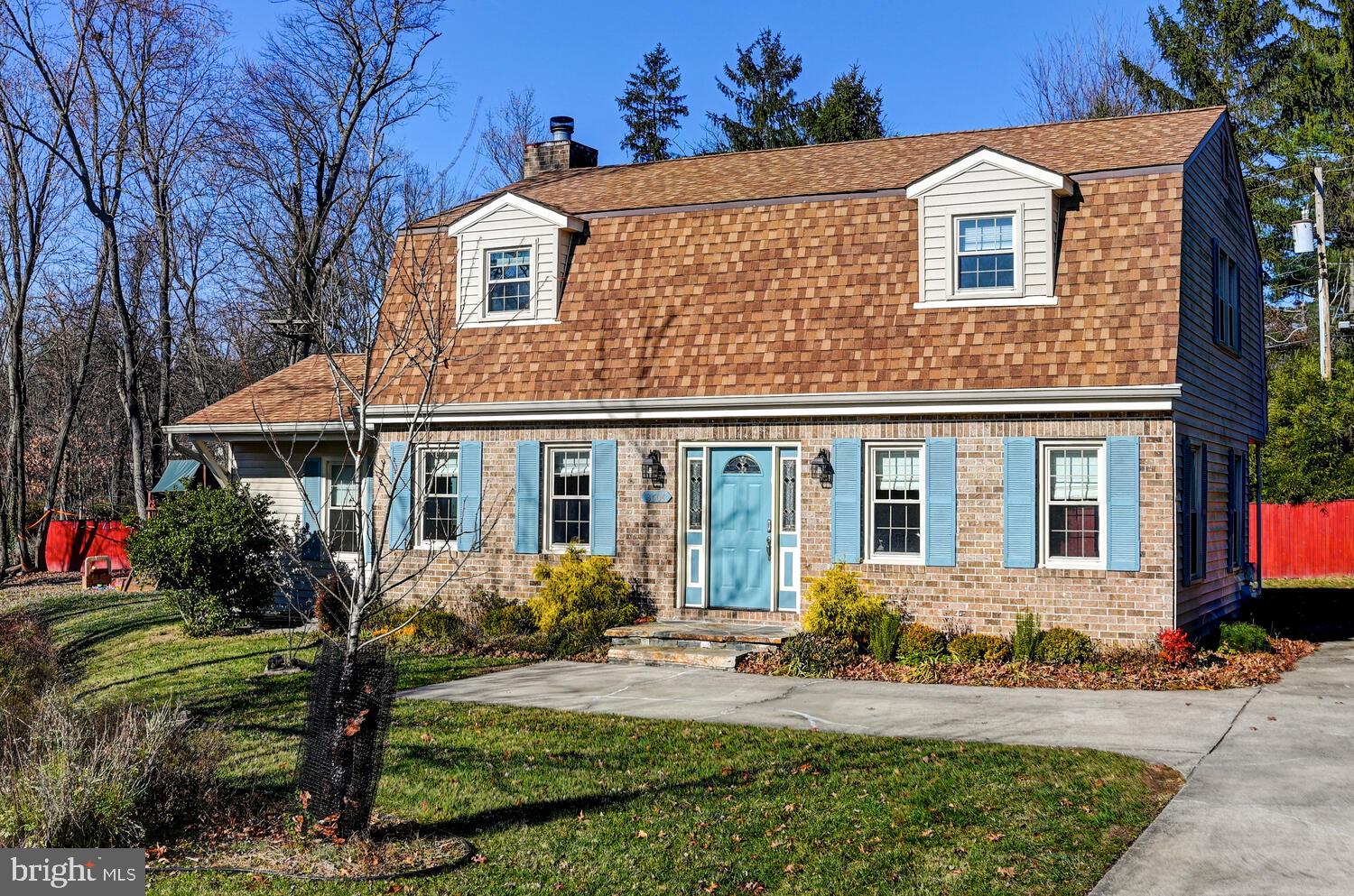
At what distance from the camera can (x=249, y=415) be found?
64.3 feet

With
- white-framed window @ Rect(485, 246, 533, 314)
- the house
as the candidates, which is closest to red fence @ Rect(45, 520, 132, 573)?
the house

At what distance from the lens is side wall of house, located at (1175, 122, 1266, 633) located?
14.2m

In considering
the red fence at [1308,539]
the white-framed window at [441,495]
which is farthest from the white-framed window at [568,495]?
the red fence at [1308,539]

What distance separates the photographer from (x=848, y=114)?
36.5m

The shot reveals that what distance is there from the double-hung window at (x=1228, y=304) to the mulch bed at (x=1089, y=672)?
5.04 meters

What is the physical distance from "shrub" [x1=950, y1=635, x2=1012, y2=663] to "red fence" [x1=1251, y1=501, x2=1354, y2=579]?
1734 centimetres

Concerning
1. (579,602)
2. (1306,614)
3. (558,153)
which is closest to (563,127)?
(558,153)

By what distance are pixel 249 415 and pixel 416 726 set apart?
10778mm

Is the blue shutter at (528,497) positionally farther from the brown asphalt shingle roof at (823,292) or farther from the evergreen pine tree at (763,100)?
the evergreen pine tree at (763,100)

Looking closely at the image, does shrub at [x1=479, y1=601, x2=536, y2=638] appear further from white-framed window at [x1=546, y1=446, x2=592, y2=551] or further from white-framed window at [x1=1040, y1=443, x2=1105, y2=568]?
white-framed window at [x1=1040, y1=443, x2=1105, y2=568]

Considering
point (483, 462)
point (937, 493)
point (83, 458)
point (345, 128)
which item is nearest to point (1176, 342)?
point (937, 493)

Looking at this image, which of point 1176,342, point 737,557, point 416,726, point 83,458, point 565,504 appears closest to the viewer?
point 416,726

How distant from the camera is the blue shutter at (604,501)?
52.6ft

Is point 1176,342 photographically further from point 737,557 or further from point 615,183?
point 615,183
